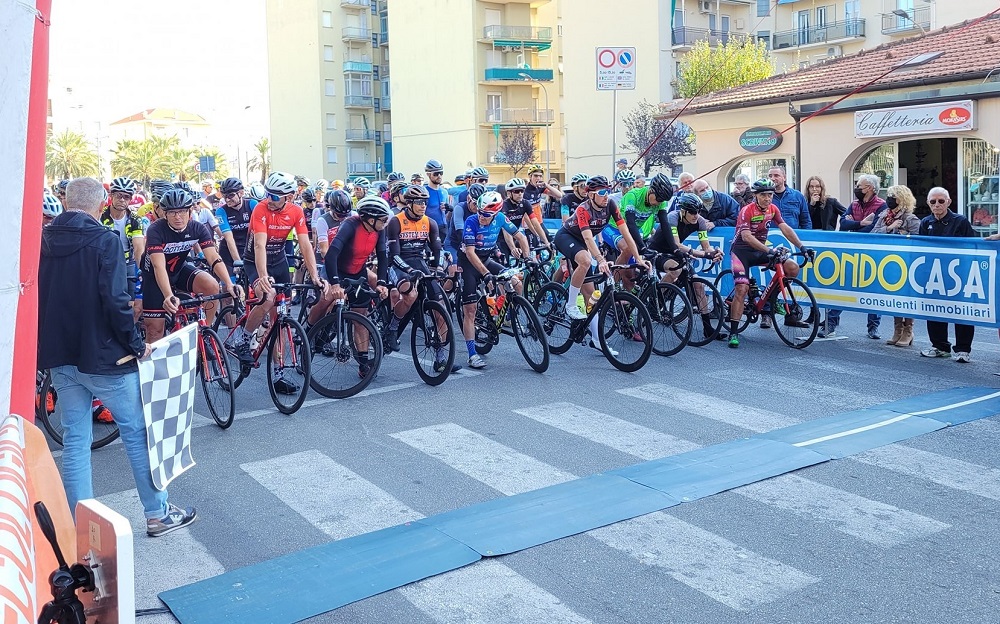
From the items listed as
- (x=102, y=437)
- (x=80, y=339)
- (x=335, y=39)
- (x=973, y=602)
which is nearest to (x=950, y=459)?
(x=973, y=602)

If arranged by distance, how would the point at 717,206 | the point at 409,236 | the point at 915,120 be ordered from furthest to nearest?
the point at 915,120
the point at 717,206
the point at 409,236

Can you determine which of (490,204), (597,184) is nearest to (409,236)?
(490,204)

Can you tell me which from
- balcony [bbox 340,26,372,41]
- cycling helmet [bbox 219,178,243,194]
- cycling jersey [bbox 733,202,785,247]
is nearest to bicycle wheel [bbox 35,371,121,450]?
cycling helmet [bbox 219,178,243,194]

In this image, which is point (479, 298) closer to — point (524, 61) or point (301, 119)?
point (524, 61)

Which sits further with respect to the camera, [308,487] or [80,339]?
[308,487]

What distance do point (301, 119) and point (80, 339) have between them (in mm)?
79044

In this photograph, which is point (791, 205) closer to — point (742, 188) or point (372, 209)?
point (742, 188)

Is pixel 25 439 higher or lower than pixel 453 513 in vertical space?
higher

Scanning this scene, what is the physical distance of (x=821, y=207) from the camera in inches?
575

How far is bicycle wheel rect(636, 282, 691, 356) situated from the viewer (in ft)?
36.7

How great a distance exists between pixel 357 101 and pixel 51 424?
73.5 m

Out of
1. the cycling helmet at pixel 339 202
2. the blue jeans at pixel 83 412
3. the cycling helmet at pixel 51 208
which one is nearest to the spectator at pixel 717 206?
the cycling helmet at pixel 339 202

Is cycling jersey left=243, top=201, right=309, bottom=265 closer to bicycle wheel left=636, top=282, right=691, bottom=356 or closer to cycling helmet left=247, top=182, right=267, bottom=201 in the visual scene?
cycling helmet left=247, top=182, right=267, bottom=201

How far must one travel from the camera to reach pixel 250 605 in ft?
16.2
